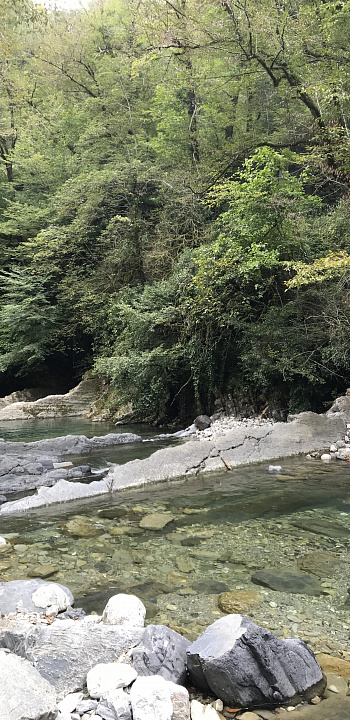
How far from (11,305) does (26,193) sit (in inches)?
269

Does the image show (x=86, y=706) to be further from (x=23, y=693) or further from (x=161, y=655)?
(x=161, y=655)

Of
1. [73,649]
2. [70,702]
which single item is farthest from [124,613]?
[70,702]

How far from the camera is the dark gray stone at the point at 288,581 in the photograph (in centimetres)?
376

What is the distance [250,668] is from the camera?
7.98 feet

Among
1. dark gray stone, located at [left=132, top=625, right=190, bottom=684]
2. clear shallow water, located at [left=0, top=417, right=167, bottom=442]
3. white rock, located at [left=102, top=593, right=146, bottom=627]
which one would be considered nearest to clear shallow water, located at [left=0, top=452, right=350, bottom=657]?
white rock, located at [left=102, top=593, right=146, bottom=627]

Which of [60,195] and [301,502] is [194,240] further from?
[301,502]

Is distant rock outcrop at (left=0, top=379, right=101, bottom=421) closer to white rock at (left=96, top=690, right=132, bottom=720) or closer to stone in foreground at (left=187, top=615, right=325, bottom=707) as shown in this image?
stone in foreground at (left=187, top=615, right=325, bottom=707)

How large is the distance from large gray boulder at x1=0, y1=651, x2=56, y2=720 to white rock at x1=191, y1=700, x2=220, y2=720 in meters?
0.70

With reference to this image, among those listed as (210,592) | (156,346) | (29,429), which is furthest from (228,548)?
(29,429)

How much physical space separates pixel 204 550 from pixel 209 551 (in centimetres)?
6

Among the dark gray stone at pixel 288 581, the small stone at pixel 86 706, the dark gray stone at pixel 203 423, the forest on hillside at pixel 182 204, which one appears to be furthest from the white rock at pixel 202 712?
the dark gray stone at pixel 203 423

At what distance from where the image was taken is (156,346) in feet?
44.2

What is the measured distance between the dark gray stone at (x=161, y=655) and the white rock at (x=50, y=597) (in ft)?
3.39

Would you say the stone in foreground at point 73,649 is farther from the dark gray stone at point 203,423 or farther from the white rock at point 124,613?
the dark gray stone at point 203,423
